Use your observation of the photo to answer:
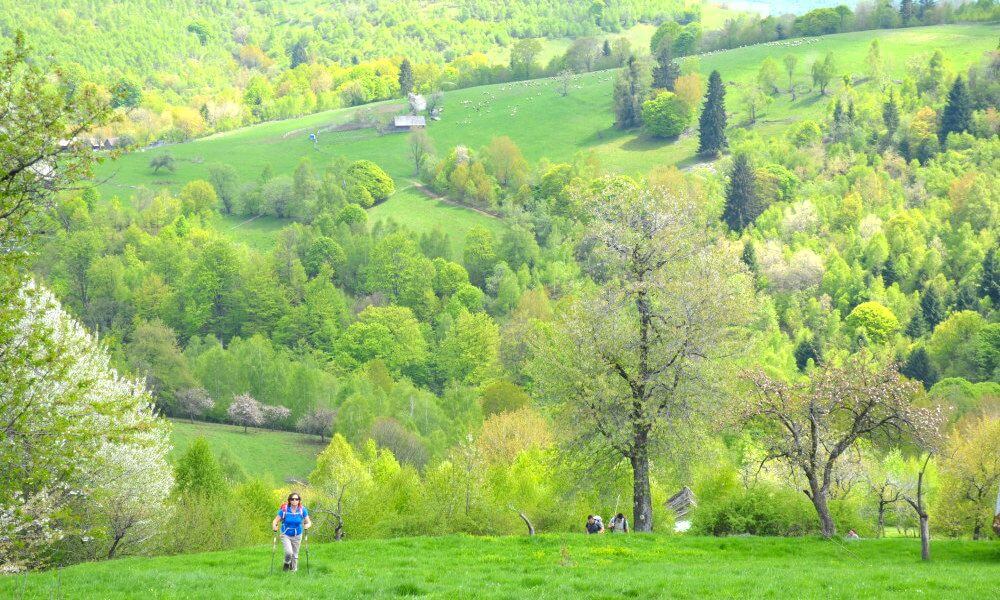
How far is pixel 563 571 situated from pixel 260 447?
84.3m

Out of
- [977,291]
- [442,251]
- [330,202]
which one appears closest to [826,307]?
[977,291]

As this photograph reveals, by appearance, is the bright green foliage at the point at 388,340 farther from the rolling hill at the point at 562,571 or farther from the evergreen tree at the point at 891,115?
the rolling hill at the point at 562,571

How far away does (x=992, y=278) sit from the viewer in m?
138

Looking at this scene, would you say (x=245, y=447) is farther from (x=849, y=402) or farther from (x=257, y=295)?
(x=849, y=402)

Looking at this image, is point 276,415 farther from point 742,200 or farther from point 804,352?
point 742,200

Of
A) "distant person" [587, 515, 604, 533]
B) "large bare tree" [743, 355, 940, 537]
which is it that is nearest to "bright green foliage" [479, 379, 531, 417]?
"distant person" [587, 515, 604, 533]

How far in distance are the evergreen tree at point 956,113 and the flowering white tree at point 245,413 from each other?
127943 mm

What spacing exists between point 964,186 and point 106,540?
147 m

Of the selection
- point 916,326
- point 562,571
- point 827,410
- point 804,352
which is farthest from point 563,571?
point 916,326

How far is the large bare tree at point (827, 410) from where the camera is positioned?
113 feet

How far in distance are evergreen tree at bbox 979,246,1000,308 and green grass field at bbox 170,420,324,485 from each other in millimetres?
86913

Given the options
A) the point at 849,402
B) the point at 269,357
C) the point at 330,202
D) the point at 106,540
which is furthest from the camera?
the point at 330,202

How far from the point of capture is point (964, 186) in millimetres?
160625

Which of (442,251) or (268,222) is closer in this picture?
(442,251)
